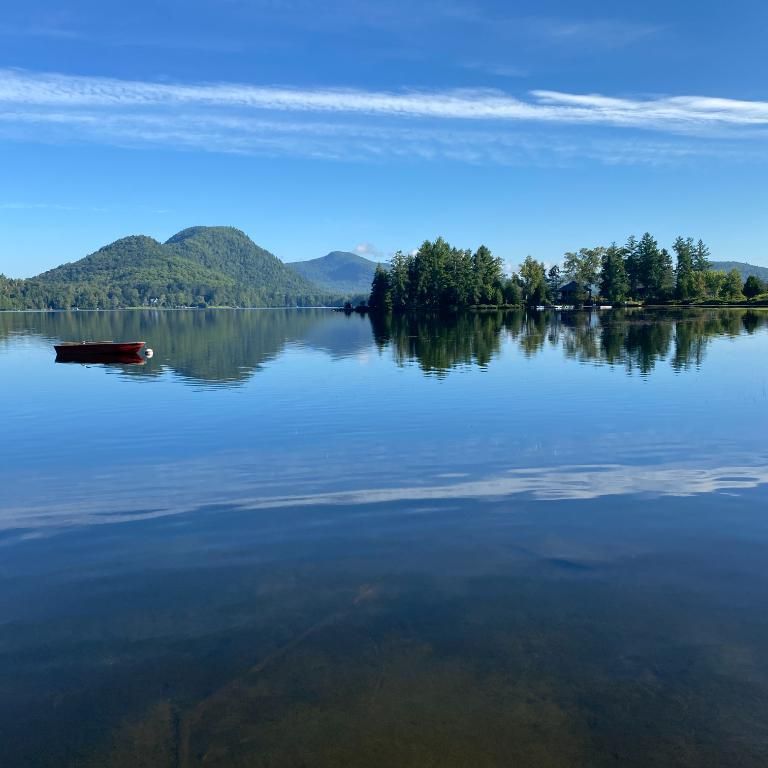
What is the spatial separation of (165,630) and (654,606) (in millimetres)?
9862

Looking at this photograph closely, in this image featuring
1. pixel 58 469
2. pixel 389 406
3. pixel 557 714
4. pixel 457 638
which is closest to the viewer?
pixel 557 714

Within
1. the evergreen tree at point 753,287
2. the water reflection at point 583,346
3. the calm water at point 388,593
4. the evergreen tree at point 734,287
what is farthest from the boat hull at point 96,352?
the evergreen tree at point 734,287

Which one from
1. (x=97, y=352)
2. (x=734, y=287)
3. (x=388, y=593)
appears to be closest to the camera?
(x=388, y=593)

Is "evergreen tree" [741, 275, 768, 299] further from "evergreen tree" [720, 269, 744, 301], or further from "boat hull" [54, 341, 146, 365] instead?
"boat hull" [54, 341, 146, 365]

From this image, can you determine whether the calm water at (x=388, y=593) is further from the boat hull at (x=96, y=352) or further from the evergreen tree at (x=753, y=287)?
the evergreen tree at (x=753, y=287)

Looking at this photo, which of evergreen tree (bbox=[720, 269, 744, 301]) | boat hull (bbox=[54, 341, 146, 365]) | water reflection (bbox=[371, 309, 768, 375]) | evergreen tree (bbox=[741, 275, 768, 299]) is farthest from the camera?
evergreen tree (bbox=[720, 269, 744, 301])

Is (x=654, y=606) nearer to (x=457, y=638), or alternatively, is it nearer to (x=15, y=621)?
(x=457, y=638)

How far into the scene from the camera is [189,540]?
→ 16.0m

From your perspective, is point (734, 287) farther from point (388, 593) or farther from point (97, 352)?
point (388, 593)

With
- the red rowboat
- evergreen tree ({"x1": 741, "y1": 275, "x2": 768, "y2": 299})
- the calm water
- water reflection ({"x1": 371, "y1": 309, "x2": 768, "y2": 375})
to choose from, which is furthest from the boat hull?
evergreen tree ({"x1": 741, "y1": 275, "x2": 768, "y2": 299})

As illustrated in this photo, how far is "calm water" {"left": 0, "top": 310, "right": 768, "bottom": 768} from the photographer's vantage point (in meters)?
8.80

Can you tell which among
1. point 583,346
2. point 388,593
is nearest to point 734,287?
point 583,346

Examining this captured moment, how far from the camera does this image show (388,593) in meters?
12.8

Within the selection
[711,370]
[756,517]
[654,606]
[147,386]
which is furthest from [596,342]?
[654,606]
